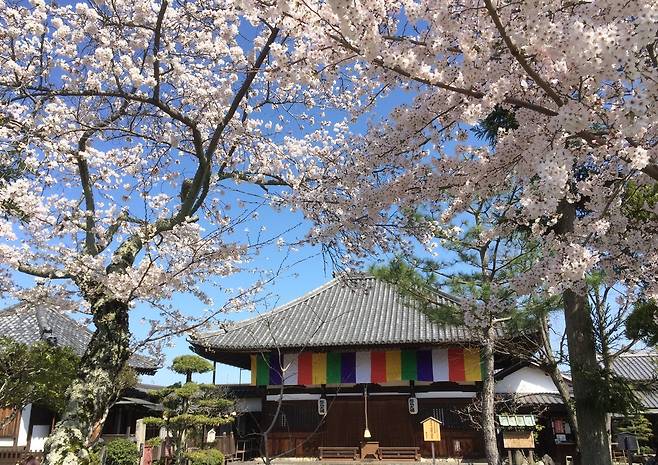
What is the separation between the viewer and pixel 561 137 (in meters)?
3.32

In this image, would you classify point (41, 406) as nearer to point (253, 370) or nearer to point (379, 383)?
point (253, 370)

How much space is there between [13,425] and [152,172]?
1064 centimetres

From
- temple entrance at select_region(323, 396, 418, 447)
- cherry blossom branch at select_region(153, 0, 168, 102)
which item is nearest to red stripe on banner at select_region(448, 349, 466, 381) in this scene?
temple entrance at select_region(323, 396, 418, 447)

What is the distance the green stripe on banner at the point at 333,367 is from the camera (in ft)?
50.2

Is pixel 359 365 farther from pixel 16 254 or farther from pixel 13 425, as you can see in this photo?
pixel 16 254

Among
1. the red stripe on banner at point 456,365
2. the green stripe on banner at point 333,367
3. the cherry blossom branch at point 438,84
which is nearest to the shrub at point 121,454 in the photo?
the green stripe on banner at point 333,367

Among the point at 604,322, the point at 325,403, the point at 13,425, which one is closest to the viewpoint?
the point at 604,322

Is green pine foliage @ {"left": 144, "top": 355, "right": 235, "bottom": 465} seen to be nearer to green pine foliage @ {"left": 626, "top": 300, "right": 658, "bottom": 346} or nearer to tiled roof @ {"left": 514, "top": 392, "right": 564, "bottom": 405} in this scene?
tiled roof @ {"left": 514, "top": 392, "right": 564, "bottom": 405}

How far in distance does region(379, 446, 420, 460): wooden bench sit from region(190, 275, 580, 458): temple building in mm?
173

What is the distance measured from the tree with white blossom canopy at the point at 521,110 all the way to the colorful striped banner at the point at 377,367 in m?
9.46

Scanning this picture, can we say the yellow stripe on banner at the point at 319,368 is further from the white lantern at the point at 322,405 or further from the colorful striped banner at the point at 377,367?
the white lantern at the point at 322,405

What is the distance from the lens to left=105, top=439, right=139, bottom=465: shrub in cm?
1311

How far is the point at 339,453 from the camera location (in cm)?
1444

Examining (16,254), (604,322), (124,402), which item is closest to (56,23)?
(16,254)
